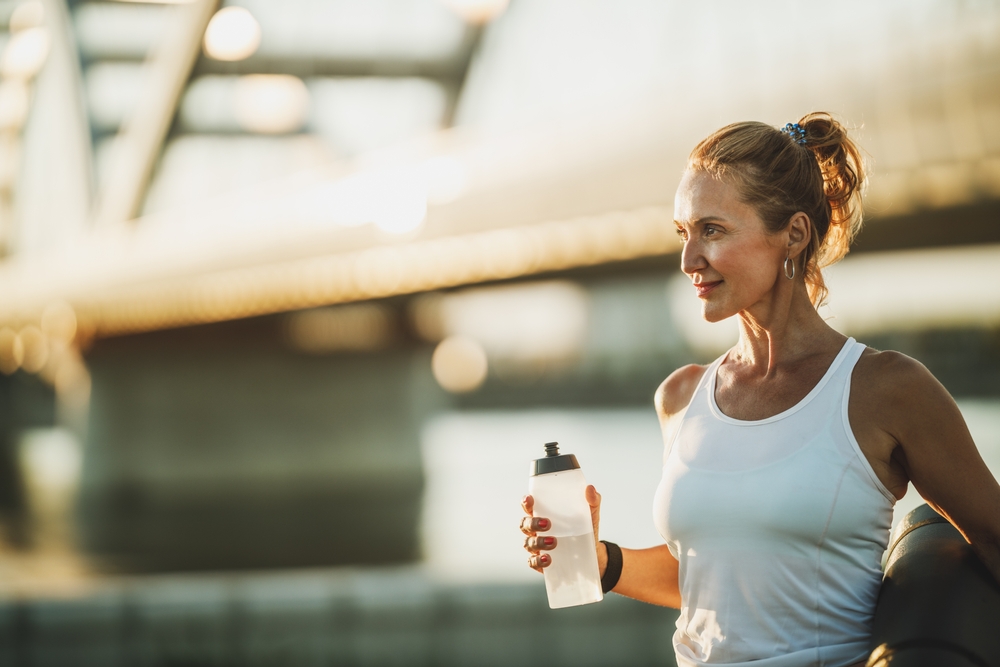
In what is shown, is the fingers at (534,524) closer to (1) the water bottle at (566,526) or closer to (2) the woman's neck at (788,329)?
(1) the water bottle at (566,526)

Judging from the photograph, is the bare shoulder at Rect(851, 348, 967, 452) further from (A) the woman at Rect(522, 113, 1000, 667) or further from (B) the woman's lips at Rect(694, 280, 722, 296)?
(B) the woman's lips at Rect(694, 280, 722, 296)

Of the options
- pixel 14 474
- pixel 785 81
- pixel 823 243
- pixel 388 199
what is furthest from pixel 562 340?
pixel 823 243

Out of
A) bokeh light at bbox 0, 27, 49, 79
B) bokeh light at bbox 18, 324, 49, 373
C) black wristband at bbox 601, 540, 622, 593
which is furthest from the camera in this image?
bokeh light at bbox 0, 27, 49, 79

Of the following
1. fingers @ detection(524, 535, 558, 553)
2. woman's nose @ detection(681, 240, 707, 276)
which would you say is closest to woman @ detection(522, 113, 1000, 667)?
woman's nose @ detection(681, 240, 707, 276)

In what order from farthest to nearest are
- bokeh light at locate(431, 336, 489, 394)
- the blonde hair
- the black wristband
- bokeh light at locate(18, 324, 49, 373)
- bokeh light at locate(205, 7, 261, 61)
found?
1. bokeh light at locate(431, 336, 489, 394)
2. bokeh light at locate(18, 324, 49, 373)
3. bokeh light at locate(205, 7, 261, 61)
4. the black wristband
5. the blonde hair

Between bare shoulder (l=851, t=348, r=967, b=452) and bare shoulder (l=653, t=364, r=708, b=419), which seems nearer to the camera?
bare shoulder (l=851, t=348, r=967, b=452)

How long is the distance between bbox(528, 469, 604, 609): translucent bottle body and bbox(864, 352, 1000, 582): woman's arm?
61 centimetres

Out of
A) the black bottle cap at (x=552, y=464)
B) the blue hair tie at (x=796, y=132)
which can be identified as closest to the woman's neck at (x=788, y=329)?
the blue hair tie at (x=796, y=132)

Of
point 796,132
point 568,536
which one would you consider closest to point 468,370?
point 568,536

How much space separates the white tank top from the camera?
5.68 feet

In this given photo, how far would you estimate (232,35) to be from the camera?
20078 mm

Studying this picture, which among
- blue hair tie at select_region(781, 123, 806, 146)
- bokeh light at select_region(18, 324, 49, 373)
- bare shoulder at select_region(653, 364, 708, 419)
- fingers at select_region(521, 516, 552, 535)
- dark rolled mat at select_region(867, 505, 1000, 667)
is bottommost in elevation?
dark rolled mat at select_region(867, 505, 1000, 667)

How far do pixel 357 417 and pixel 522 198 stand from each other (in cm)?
1341

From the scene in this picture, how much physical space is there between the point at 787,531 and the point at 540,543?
0.51 metres
